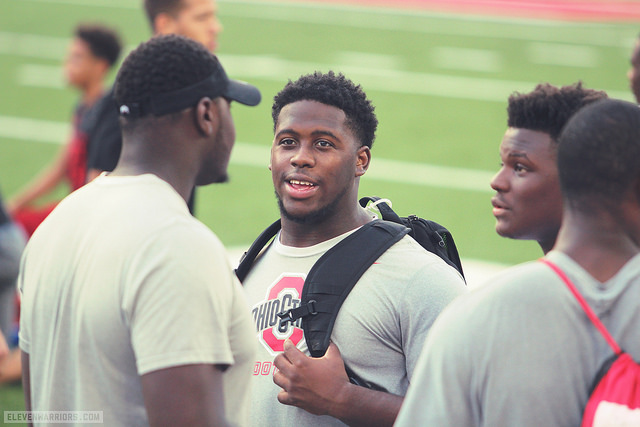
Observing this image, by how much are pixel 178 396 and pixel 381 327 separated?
1.00 m

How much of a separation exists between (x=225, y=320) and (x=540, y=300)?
0.89 metres

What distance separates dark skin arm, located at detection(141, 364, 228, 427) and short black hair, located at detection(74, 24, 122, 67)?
6077 millimetres

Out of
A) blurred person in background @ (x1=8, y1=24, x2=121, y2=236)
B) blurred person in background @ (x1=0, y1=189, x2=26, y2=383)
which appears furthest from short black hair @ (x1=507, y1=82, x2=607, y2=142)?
blurred person in background @ (x1=8, y1=24, x2=121, y2=236)

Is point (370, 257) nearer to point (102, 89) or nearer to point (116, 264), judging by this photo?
point (116, 264)

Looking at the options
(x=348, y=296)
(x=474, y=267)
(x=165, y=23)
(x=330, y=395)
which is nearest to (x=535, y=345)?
(x=330, y=395)

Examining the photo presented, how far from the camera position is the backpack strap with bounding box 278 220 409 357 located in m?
3.21

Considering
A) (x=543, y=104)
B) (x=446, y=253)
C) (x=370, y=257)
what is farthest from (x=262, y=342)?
(x=543, y=104)

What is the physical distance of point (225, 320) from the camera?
2484 mm

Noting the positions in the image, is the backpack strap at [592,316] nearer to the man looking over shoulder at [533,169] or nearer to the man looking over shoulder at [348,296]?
the man looking over shoulder at [348,296]

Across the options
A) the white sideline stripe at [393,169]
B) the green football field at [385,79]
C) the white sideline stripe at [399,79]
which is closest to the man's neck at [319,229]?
the green football field at [385,79]

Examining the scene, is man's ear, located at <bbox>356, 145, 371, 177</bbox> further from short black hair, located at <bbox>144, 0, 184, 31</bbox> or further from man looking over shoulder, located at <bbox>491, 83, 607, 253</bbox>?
short black hair, located at <bbox>144, 0, 184, 31</bbox>

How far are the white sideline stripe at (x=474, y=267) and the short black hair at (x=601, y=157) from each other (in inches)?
210

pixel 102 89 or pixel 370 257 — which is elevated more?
pixel 102 89

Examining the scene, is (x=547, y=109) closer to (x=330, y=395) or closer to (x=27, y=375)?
(x=330, y=395)
